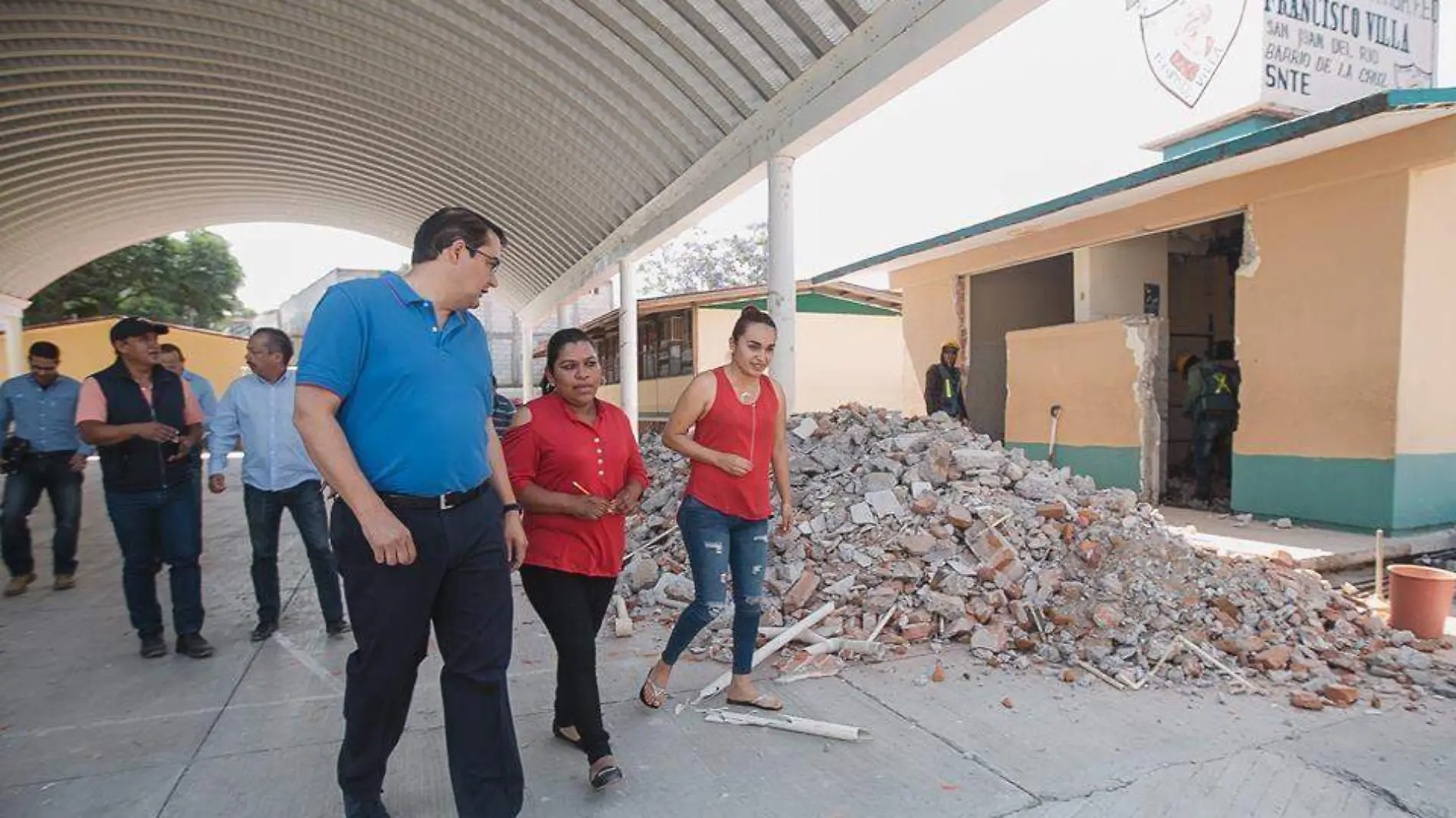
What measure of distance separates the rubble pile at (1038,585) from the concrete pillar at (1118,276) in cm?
419

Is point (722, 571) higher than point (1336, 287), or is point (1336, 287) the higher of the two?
point (1336, 287)

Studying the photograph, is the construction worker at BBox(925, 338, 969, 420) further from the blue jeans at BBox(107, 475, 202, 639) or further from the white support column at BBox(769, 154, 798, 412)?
the blue jeans at BBox(107, 475, 202, 639)

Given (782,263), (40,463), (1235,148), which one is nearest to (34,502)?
(40,463)

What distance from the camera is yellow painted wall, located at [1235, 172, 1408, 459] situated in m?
6.73

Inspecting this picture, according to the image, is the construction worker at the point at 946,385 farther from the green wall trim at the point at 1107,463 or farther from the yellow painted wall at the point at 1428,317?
the yellow painted wall at the point at 1428,317

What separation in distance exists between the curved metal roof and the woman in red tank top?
2963mm

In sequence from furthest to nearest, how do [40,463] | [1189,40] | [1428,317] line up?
1. [1189,40]
2. [1428,317]
3. [40,463]

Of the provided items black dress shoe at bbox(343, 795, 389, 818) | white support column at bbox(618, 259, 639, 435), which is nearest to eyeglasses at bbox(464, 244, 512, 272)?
black dress shoe at bbox(343, 795, 389, 818)

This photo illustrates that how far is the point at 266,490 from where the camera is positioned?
4.75m

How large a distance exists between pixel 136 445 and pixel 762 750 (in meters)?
3.74

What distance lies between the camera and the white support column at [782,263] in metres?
6.93

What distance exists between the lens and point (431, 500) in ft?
7.59

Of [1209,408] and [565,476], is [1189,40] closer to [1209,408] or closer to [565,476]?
[1209,408]

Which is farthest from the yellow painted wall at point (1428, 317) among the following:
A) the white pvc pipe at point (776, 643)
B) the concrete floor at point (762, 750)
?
the white pvc pipe at point (776, 643)
